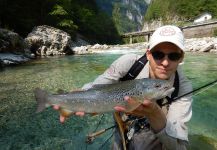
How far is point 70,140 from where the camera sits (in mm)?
7012

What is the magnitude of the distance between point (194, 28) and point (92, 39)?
84.8 feet

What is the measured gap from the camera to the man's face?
3.36 metres

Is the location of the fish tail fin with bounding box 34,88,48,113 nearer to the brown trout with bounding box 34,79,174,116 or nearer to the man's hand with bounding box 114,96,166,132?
the brown trout with bounding box 34,79,174,116

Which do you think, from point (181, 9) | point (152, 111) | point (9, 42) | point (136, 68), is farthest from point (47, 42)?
point (181, 9)

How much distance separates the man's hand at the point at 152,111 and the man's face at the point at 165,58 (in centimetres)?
47

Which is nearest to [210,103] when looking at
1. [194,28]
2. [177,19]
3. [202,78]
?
[202,78]

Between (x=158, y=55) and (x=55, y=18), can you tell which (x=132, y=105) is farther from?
(x=55, y=18)

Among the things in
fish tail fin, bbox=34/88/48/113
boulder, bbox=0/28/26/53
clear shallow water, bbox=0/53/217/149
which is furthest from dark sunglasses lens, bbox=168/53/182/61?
boulder, bbox=0/28/26/53

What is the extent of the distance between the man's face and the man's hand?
471 millimetres

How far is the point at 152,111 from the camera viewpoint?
310 cm

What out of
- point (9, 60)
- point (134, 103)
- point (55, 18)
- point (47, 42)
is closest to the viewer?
point (134, 103)

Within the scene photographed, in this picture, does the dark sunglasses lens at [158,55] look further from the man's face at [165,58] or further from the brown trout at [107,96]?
the brown trout at [107,96]

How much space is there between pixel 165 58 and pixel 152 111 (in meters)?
0.60

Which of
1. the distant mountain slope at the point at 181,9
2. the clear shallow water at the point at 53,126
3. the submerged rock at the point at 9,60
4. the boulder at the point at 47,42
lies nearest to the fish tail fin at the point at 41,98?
the clear shallow water at the point at 53,126
